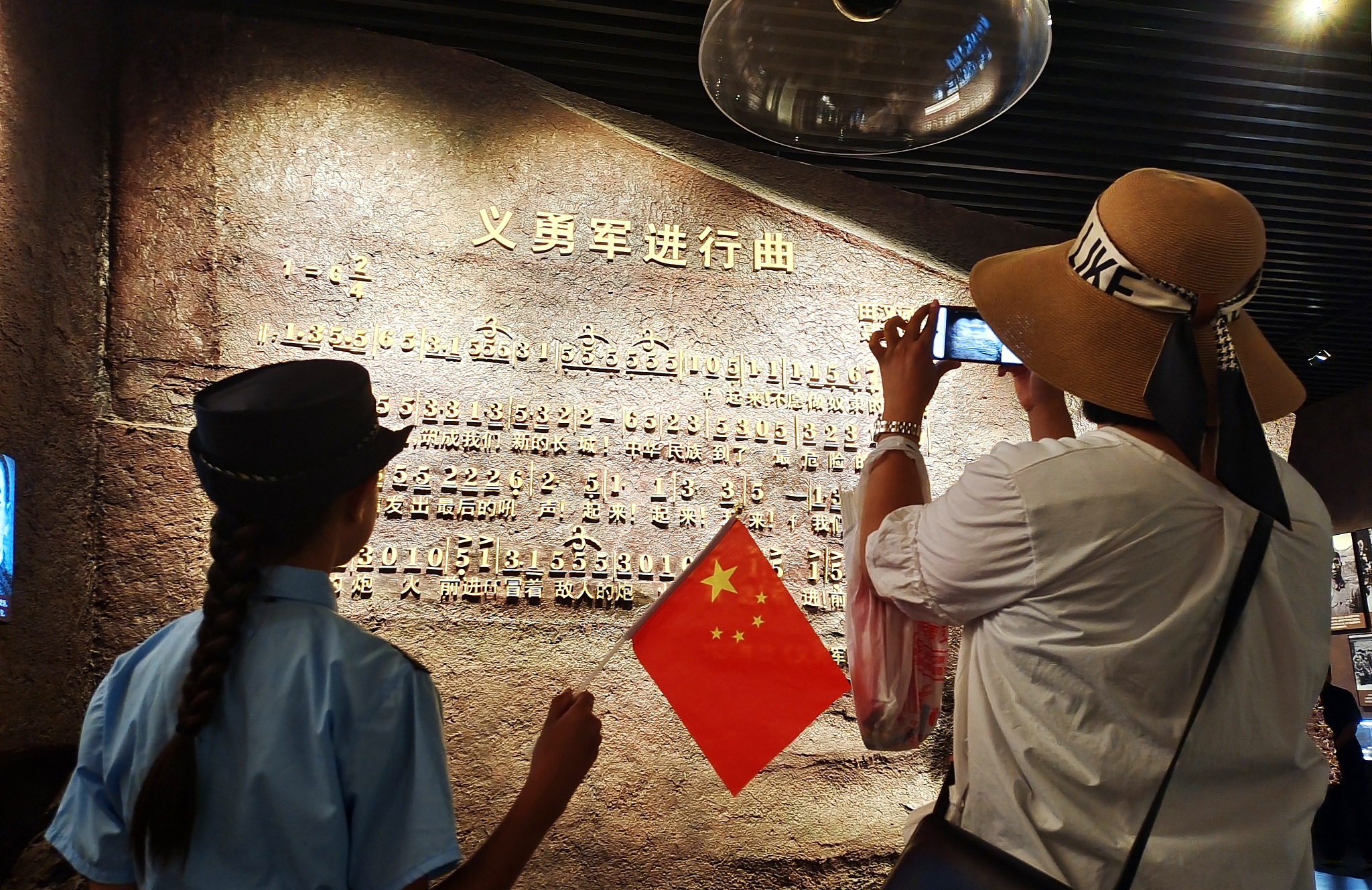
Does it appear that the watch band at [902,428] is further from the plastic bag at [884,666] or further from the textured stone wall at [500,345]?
the textured stone wall at [500,345]

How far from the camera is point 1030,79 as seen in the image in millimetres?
1690

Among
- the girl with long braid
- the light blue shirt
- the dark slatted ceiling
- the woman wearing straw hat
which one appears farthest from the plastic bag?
the dark slatted ceiling

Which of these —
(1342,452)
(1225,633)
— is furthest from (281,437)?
(1342,452)

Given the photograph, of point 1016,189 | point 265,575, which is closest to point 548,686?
point 265,575

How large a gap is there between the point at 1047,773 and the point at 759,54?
128 cm

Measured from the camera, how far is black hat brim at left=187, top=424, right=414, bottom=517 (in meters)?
1.18

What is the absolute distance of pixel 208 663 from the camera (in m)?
1.10

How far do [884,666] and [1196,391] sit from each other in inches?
24.2

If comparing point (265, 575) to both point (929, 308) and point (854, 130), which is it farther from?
point (854, 130)

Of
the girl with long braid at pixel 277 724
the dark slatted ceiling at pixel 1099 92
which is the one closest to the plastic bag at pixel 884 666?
the girl with long braid at pixel 277 724

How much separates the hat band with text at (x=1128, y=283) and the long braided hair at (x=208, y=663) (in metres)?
1.14

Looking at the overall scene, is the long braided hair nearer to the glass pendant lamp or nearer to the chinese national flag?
the chinese national flag

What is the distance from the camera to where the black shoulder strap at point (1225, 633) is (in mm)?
1126

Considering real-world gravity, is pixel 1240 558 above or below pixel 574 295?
below
